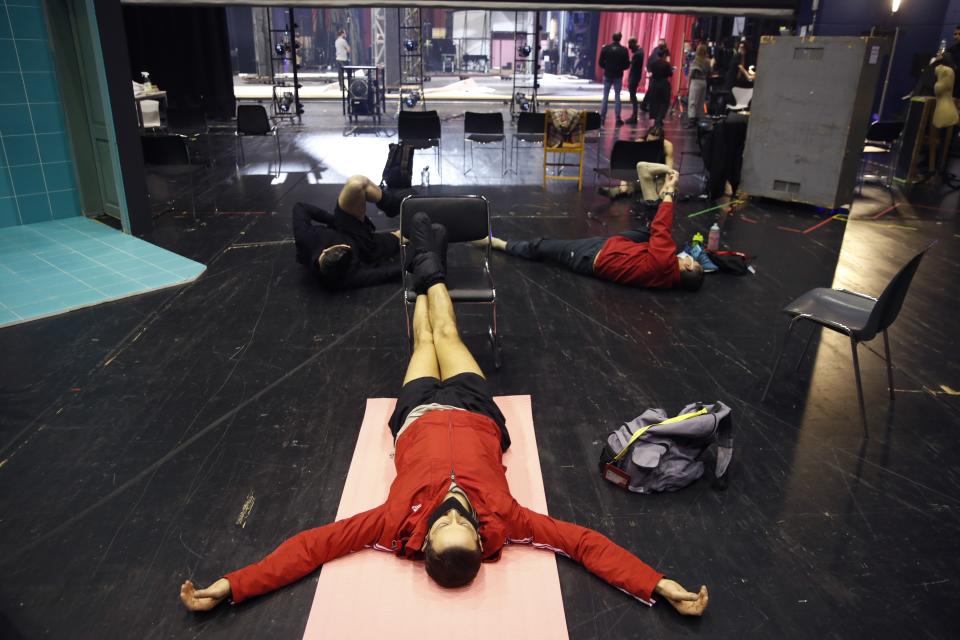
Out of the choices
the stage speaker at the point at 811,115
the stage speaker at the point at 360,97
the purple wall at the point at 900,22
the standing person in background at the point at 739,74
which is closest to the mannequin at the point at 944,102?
the stage speaker at the point at 811,115

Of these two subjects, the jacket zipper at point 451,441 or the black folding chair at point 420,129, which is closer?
the jacket zipper at point 451,441

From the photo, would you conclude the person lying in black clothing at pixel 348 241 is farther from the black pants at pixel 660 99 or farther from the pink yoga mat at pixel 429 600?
the black pants at pixel 660 99

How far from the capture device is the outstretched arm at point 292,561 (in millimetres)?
2395

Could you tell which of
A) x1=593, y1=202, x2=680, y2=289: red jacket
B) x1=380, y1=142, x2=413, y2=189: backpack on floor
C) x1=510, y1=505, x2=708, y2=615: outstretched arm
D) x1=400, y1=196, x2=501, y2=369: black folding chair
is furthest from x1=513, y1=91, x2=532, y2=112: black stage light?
x1=510, y1=505, x2=708, y2=615: outstretched arm

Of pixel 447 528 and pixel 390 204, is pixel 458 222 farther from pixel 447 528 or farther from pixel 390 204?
pixel 447 528

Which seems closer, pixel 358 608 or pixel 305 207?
pixel 358 608

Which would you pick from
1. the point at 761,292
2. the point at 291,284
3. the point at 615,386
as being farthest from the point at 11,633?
the point at 761,292

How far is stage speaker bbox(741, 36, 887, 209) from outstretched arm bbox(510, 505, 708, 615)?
5989 mm

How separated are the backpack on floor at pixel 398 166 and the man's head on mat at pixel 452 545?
13.1 ft

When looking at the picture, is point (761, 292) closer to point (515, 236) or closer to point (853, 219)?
point (515, 236)

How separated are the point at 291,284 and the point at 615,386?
2685mm

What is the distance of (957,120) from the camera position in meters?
8.38

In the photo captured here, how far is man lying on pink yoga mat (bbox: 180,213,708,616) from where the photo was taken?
7.82ft

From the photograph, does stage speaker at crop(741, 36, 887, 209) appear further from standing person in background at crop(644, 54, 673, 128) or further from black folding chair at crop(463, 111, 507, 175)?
standing person in background at crop(644, 54, 673, 128)
